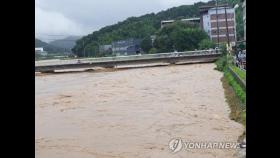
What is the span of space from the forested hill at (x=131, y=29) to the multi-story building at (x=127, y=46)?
1.21 m

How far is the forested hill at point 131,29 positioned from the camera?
63906 millimetres

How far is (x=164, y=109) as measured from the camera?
14523 mm

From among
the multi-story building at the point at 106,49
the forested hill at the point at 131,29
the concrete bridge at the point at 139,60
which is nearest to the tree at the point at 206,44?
the concrete bridge at the point at 139,60

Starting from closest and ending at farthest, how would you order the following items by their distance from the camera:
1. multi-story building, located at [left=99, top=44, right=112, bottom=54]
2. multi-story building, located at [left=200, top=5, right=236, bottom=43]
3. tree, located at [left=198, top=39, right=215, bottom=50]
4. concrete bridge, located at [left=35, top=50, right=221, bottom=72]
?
concrete bridge, located at [left=35, top=50, right=221, bottom=72] → tree, located at [left=198, top=39, right=215, bottom=50] → multi-story building, located at [left=200, top=5, right=236, bottom=43] → multi-story building, located at [left=99, top=44, right=112, bottom=54]

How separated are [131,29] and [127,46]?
4671 millimetres

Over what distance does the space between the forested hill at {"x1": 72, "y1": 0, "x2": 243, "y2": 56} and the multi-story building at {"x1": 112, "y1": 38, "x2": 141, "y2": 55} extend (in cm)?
121

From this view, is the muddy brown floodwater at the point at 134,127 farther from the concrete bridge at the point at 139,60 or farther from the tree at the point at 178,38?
the tree at the point at 178,38

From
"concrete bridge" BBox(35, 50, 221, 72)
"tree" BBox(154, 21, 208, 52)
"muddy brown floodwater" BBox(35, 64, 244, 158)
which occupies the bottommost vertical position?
"muddy brown floodwater" BBox(35, 64, 244, 158)

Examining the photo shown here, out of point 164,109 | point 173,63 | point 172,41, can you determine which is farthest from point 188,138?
point 172,41

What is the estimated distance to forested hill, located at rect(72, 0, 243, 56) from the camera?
210 feet

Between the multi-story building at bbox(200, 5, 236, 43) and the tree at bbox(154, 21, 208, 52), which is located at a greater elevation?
the multi-story building at bbox(200, 5, 236, 43)

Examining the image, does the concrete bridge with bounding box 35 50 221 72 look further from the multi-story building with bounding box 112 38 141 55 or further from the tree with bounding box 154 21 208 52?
the multi-story building with bounding box 112 38 141 55

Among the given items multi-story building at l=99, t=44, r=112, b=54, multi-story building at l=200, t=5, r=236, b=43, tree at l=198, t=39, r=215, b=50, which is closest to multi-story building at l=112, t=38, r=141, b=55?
multi-story building at l=99, t=44, r=112, b=54

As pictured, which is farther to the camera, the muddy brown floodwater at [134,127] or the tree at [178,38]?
the tree at [178,38]
